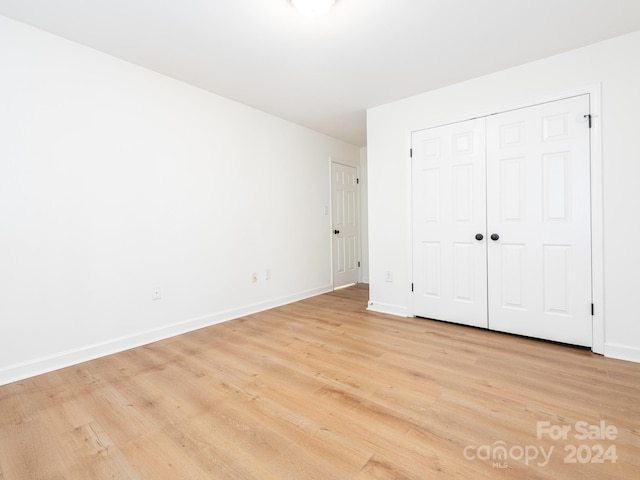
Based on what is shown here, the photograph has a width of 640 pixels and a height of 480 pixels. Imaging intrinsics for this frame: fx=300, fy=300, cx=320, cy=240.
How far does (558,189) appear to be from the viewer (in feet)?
8.41

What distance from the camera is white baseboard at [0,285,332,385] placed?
211 centimetres

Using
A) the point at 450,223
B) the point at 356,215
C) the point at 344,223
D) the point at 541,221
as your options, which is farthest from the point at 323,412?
the point at 356,215

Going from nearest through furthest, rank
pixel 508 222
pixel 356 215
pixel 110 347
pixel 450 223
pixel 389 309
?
pixel 110 347 → pixel 508 222 → pixel 450 223 → pixel 389 309 → pixel 356 215

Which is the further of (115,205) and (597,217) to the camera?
(115,205)

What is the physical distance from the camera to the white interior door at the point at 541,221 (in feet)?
8.14

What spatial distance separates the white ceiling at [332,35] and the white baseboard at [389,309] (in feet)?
8.03

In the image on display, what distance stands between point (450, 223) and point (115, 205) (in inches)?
125

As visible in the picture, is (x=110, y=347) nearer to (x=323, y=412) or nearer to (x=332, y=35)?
(x=323, y=412)

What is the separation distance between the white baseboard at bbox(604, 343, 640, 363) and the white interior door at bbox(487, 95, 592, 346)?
14cm

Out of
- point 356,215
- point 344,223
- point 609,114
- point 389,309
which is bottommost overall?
point 389,309

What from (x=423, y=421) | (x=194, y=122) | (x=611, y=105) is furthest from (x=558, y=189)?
(x=194, y=122)

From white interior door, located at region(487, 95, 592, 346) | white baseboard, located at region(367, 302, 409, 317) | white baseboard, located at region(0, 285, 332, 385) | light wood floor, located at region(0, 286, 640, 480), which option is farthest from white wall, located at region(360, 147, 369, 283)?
light wood floor, located at region(0, 286, 640, 480)

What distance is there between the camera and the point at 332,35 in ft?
7.54

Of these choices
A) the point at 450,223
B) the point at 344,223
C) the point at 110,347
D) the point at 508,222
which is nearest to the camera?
the point at 110,347
